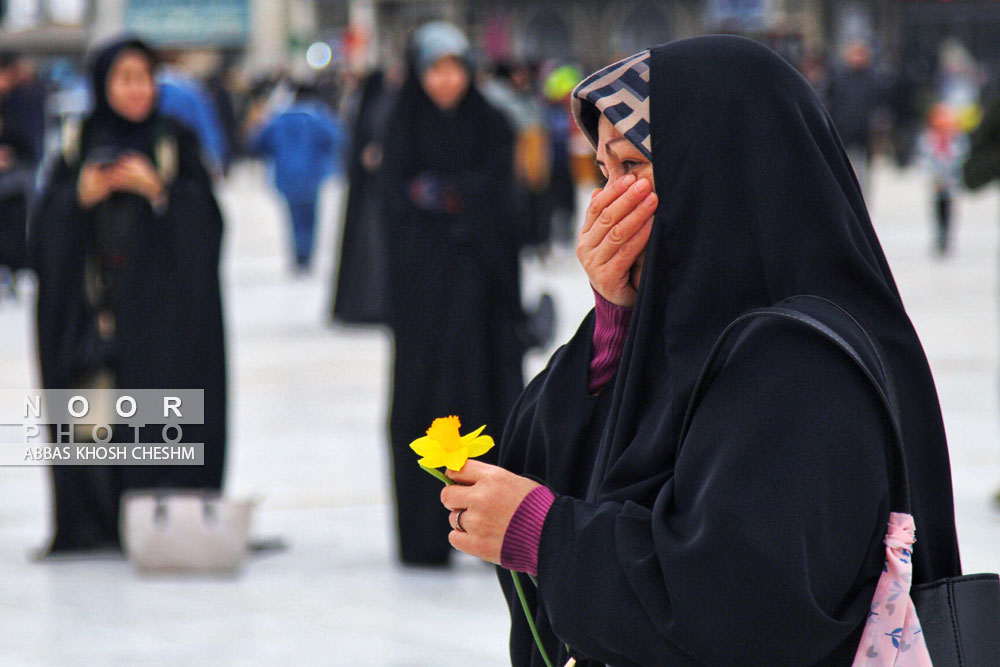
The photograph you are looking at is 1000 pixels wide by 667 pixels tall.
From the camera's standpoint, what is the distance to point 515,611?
1964 mm

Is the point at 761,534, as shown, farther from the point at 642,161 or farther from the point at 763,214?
the point at 642,161

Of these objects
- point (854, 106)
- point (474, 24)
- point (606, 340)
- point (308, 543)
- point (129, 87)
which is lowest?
point (308, 543)

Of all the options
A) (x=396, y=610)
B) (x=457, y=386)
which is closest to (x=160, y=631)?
(x=396, y=610)

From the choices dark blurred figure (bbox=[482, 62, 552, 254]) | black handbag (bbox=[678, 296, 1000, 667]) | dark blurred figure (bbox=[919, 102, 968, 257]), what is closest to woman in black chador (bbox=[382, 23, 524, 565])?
black handbag (bbox=[678, 296, 1000, 667])

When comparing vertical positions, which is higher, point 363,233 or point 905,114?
point 905,114

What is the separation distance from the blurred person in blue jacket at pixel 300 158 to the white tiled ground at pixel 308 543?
2071 mm

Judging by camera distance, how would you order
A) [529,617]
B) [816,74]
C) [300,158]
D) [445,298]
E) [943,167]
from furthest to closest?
[816,74] < [943,167] < [300,158] < [445,298] < [529,617]

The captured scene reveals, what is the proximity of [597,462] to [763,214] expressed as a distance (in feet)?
1.19

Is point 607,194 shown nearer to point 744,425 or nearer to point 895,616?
point 744,425

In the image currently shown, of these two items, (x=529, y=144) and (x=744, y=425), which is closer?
(x=744, y=425)

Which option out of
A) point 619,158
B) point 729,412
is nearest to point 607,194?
point 619,158

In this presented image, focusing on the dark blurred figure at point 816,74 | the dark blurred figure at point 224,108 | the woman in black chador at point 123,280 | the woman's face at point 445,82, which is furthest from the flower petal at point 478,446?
the dark blurred figure at point 224,108

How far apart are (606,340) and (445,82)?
326 centimetres

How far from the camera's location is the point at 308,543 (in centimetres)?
505
